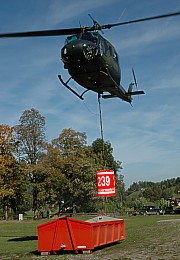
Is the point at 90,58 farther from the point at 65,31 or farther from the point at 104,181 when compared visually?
the point at 104,181

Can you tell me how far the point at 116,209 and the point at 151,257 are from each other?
52.9m

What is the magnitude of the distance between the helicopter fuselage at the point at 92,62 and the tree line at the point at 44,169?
129ft

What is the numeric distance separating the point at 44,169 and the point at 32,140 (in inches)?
174

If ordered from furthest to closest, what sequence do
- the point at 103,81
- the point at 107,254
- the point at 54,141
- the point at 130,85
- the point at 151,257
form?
the point at 54,141, the point at 130,85, the point at 103,81, the point at 107,254, the point at 151,257

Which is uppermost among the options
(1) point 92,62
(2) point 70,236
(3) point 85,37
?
(3) point 85,37

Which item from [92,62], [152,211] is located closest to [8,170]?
[152,211]

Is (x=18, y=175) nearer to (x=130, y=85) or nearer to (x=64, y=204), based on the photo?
(x=64, y=204)

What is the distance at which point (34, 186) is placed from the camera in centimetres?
5856

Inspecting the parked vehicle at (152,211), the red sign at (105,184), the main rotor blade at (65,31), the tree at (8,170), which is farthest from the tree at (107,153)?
the main rotor blade at (65,31)

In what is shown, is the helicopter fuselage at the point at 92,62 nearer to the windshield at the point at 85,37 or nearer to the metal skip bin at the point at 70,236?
the windshield at the point at 85,37

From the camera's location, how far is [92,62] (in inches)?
635

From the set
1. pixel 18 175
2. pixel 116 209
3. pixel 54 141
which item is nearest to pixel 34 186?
pixel 18 175

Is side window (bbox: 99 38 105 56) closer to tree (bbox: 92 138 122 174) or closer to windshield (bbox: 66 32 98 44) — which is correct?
windshield (bbox: 66 32 98 44)

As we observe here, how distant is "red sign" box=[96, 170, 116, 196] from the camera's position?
59.5ft
